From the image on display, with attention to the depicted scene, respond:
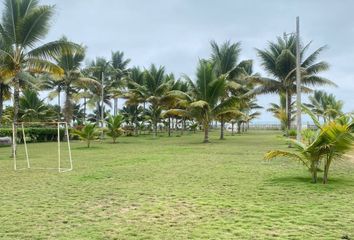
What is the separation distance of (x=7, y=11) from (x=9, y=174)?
8.15 meters

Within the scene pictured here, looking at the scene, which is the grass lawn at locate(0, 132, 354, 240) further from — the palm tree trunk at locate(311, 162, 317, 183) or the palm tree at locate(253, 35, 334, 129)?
the palm tree at locate(253, 35, 334, 129)

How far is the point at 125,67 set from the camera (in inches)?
1919

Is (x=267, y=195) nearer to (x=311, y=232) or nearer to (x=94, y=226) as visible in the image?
(x=311, y=232)

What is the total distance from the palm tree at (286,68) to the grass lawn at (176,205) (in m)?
14.6

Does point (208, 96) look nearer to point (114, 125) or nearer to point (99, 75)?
point (114, 125)

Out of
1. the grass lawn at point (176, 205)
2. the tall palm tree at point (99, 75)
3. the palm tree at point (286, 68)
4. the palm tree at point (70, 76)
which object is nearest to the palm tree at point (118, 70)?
the tall palm tree at point (99, 75)

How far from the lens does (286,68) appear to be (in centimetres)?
2469

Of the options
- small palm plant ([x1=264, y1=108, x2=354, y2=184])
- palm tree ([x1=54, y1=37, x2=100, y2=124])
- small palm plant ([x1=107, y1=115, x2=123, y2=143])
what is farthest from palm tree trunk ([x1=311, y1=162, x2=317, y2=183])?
palm tree ([x1=54, y1=37, x2=100, y2=124])

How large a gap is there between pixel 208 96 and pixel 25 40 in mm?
13263

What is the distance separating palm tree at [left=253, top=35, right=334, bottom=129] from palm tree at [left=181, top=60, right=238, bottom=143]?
2.20m

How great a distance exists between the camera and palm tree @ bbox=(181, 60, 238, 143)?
86.0ft

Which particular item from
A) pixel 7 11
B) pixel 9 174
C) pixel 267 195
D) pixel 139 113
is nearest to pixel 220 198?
pixel 267 195

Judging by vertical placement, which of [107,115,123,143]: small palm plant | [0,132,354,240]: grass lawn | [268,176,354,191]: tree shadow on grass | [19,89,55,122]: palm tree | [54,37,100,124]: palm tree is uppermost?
[54,37,100,124]: palm tree

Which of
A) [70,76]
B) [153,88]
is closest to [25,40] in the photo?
[70,76]
